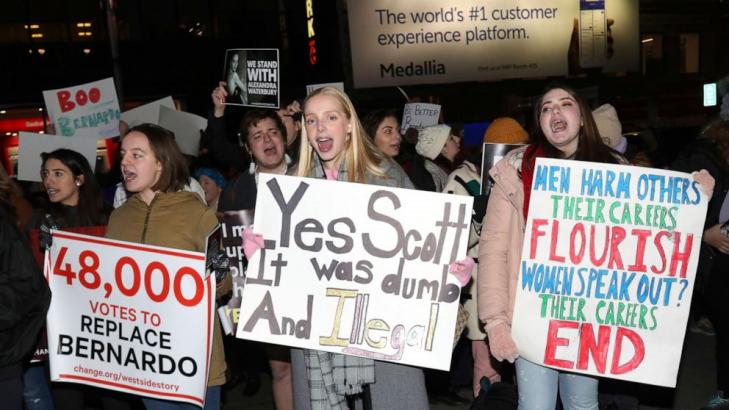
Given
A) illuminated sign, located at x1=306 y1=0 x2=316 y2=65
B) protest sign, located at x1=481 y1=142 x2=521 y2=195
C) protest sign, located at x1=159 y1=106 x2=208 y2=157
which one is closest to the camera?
protest sign, located at x1=481 y1=142 x2=521 y2=195

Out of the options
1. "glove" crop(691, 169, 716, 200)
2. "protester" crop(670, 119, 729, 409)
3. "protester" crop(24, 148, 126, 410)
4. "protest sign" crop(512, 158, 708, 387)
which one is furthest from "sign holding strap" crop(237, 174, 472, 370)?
"protester" crop(670, 119, 729, 409)

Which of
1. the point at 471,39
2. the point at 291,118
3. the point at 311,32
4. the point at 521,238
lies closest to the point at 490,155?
the point at 521,238

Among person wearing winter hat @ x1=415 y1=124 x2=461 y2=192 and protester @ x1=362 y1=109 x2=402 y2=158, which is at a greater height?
protester @ x1=362 y1=109 x2=402 y2=158

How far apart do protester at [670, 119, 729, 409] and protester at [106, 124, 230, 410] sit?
2873mm

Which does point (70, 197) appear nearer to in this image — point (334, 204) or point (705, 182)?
point (334, 204)

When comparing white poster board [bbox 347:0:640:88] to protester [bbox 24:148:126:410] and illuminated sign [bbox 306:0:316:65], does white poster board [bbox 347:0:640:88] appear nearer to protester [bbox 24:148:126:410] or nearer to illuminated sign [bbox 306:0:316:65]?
illuminated sign [bbox 306:0:316:65]

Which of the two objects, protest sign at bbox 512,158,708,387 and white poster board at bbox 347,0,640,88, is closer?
protest sign at bbox 512,158,708,387

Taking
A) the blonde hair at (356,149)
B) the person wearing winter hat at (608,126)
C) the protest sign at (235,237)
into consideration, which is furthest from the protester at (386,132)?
the blonde hair at (356,149)

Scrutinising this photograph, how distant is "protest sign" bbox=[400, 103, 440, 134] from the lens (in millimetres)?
8469

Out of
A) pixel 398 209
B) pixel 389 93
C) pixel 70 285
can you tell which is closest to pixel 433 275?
pixel 398 209

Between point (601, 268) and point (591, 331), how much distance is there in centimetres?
27

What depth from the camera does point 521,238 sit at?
3.86 meters

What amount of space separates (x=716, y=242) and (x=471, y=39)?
512 inches

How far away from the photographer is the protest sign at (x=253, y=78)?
22.3 ft
